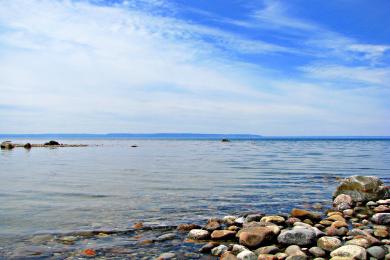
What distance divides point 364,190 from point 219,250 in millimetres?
9162

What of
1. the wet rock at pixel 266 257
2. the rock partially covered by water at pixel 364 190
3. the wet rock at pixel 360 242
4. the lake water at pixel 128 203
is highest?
the rock partially covered by water at pixel 364 190

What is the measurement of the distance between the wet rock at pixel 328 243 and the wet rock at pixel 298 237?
18cm

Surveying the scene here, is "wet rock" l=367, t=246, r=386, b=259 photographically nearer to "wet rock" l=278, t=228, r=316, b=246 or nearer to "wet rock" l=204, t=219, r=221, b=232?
"wet rock" l=278, t=228, r=316, b=246

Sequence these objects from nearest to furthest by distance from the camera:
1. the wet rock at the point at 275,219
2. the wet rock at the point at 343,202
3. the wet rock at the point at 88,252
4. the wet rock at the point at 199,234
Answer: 1. the wet rock at the point at 88,252
2. the wet rock at the point at 199,234
3. the wet rock at the point at 275,219
4. the wet rock at the point at 343,202

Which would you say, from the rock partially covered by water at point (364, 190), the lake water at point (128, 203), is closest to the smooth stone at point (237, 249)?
the lake water at point (128, 203)

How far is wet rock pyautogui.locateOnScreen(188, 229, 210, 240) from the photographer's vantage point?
30.7ft

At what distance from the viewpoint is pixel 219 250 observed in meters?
8.22

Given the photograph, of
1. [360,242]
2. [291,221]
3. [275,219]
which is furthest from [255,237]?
[291,221]

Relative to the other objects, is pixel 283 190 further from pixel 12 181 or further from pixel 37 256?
pixel 12 181

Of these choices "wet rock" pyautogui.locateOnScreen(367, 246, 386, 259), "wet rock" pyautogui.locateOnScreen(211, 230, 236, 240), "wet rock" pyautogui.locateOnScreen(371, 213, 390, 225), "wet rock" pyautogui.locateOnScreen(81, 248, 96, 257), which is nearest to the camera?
"wet rock" pyautogui.locateOnScreen(367, 246, 386, 259)

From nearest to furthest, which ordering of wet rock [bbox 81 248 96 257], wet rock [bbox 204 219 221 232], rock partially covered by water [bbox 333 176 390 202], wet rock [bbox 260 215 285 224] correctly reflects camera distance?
1. wet rock [bbox 81 248 96 257]
2. wet rock [bbox 204 219 221 232]
3. wet rock [bbox 260 215 285 224]
4. rock partially covered by water [bbox 333 176 390 202]

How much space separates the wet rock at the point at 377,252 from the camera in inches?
307

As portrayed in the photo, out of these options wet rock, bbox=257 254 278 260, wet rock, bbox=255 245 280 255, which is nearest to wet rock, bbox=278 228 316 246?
wet rock, bbox=255 245 280 255

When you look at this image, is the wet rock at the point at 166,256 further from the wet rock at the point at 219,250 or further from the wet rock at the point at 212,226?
the wet rock at the point at 212,226
